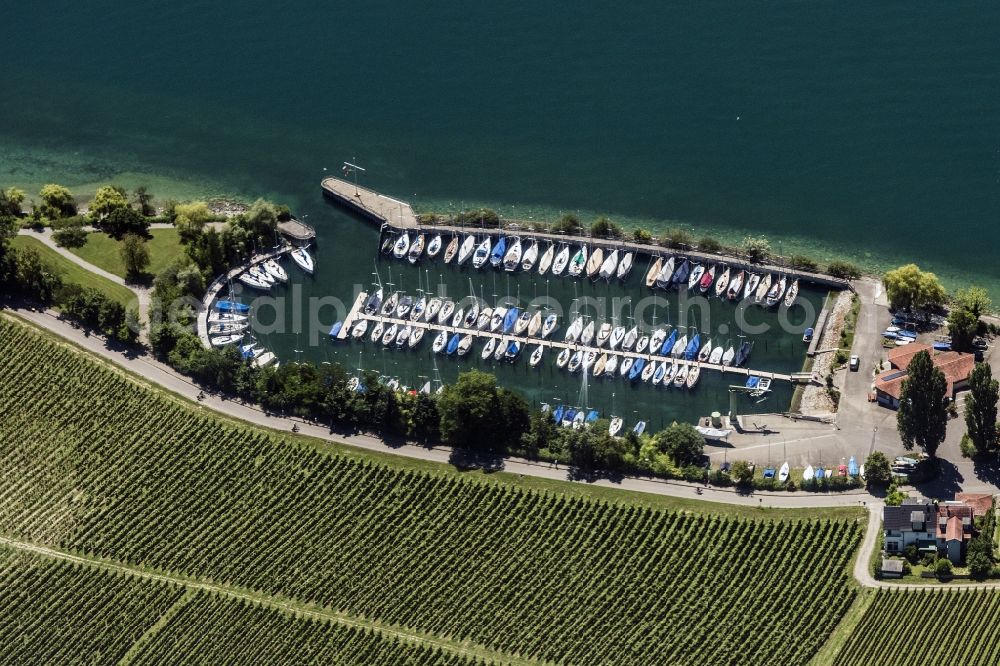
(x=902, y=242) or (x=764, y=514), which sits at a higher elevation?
(x=902, y=242)

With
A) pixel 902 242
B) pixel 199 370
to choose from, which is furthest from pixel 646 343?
pixel 199 370

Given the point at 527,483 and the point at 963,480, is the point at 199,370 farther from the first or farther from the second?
the point at 963,480

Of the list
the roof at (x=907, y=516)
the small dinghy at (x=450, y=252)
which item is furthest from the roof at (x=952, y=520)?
the small dinghy at (x=450, y=252)

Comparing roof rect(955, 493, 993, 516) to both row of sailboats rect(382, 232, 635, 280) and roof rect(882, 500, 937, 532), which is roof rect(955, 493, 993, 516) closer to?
roof rect(882, 500, 937, 532)

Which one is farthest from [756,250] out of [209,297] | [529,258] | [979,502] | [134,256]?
[134,256]

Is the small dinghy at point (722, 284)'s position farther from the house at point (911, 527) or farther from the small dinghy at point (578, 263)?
the house at point (911, 527)
